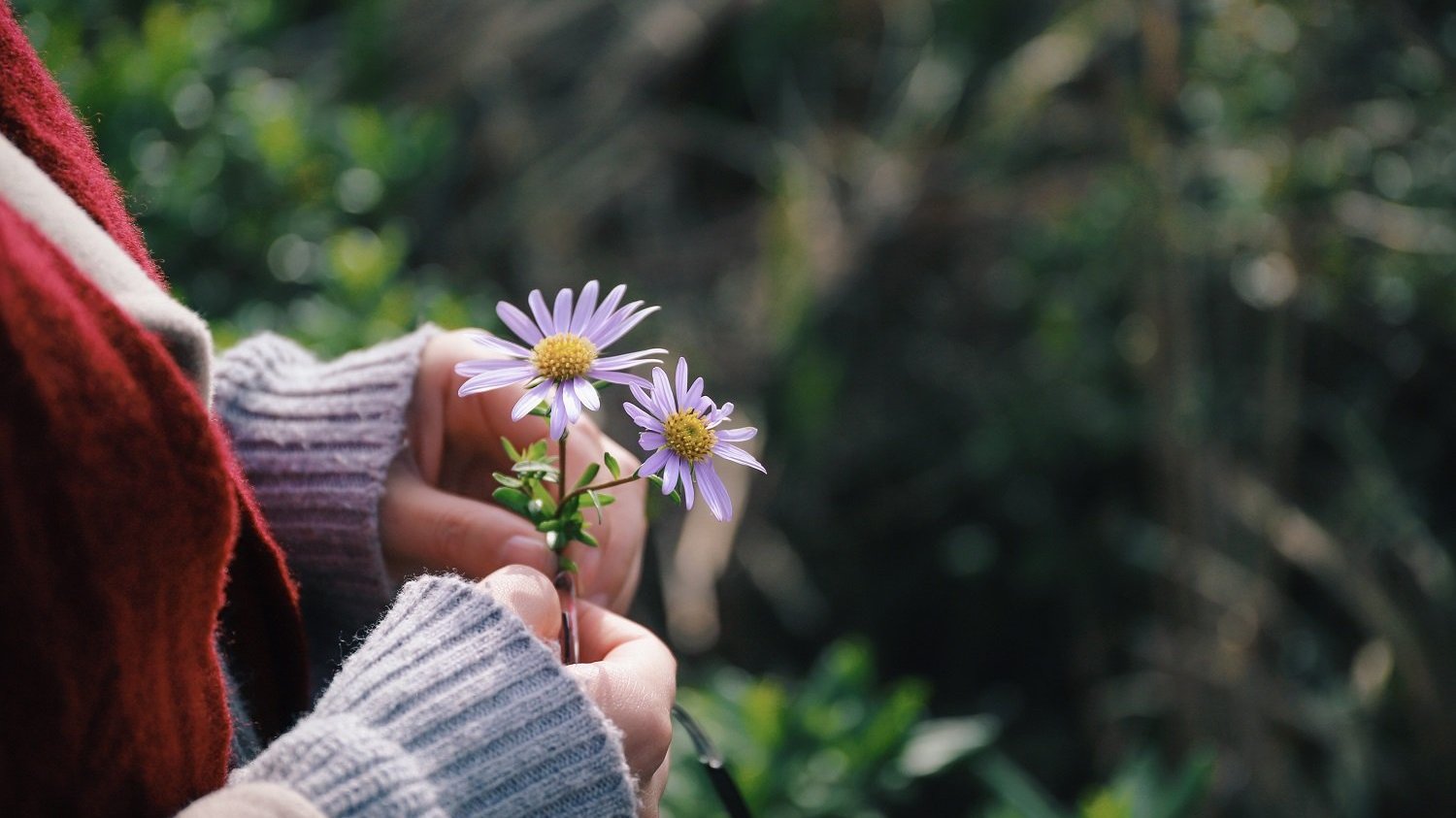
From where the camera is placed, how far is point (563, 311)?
71cm

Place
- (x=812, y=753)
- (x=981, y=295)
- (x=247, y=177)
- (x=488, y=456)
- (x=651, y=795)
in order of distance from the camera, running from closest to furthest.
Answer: (x=651, y=795)
(x=488, y=456)
(x=812, y=753)
(x=247, y=177)
(x=981, y=295)

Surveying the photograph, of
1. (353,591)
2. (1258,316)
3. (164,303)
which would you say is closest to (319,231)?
(353,591)

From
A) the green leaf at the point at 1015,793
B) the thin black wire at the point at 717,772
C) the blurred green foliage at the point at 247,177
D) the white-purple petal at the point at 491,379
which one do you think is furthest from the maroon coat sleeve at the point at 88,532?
the green leaf at the point at 1015,793

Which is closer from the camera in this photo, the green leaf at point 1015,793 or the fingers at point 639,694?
the fingers at point 639,694

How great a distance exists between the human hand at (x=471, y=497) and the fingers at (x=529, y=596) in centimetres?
8

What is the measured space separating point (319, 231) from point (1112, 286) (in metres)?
1.62

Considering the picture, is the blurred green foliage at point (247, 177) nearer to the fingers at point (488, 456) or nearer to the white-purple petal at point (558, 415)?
the fingers at point (488, 456)

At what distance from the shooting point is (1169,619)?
2.20m

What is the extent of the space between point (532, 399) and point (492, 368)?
0.05 metres

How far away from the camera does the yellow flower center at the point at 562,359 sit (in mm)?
705

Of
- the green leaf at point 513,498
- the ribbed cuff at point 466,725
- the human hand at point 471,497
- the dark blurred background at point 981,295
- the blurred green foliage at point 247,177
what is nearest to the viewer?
the ribbed cuff at point 466,725

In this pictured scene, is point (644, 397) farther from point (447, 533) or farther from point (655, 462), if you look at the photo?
point (447, 533)

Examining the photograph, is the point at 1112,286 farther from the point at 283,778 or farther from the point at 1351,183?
the point at 283,778

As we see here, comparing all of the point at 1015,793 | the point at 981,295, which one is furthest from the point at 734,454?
the point at 981,295
